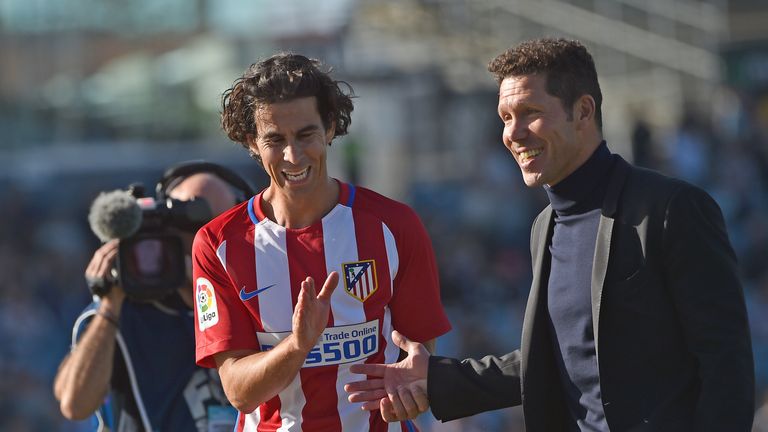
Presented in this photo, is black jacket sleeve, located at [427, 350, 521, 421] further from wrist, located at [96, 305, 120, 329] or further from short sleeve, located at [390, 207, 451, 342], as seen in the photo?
wrist, located at [96, 305, 120, 329]

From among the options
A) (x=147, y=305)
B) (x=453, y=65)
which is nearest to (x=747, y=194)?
(x=453, y=65)

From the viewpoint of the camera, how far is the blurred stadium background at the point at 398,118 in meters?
12.9

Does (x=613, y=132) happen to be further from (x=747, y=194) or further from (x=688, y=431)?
(x=688, y=431)

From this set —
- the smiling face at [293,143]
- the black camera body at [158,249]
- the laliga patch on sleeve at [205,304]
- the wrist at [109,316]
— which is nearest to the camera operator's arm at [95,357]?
the wrist at [109,316]

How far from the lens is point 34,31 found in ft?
48.8

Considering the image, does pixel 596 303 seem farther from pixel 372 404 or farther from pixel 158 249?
pixel 158 249

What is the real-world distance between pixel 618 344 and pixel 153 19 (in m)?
12.8

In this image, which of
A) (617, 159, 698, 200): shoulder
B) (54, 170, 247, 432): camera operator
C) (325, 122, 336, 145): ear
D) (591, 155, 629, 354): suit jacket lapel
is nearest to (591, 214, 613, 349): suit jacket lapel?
(591, 155, 629, 354): suit jacket lapel

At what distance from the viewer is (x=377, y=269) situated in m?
3.93

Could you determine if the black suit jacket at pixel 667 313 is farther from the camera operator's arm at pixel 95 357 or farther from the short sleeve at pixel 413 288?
the camera operator's arm at pixel 95 357

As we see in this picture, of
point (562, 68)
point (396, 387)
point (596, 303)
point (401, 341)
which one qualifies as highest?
point (562, 68)

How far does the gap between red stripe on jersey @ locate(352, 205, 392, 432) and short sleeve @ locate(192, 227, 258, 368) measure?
15.0 inches

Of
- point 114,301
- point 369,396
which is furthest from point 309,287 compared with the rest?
point 114,301

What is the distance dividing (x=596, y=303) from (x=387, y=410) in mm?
738
